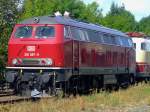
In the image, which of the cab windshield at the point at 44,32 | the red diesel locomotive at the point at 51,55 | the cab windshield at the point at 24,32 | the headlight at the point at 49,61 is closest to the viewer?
the red diesel locomotive at the point at 51,55

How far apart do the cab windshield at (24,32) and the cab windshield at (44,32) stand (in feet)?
1.05

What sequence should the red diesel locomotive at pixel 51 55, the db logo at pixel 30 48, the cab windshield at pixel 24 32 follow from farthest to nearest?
the cab windshield at pixel 24 32, the db logo at pixel 30 48, the red diesel locomotive at pixel 51 55

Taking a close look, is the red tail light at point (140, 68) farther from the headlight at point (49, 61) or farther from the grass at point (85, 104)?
the headlight at point (49, 61)

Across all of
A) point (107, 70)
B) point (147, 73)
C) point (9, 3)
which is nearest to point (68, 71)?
point (107, 70)

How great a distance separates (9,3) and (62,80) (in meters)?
10.9

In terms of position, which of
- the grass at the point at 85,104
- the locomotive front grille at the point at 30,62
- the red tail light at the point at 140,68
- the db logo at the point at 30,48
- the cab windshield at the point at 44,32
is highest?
the cab windshield at the point at 44,32

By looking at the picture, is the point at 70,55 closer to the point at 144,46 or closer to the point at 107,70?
the point at 107,70

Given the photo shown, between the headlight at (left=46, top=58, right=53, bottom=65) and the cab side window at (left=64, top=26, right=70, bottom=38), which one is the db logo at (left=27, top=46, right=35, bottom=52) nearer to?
the headlight at (left=46, top=58, right=53, bottom=65)

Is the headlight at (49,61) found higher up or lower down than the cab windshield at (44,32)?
lower down

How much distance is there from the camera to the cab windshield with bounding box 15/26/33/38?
66.9 feet

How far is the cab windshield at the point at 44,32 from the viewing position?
20.1m

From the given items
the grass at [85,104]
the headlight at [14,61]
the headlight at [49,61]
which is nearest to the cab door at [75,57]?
the headlight at [49,61]

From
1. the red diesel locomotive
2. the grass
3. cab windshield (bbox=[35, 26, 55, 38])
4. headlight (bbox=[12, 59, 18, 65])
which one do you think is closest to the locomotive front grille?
the red diesel locomotive

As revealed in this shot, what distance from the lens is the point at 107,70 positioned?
24.9m
